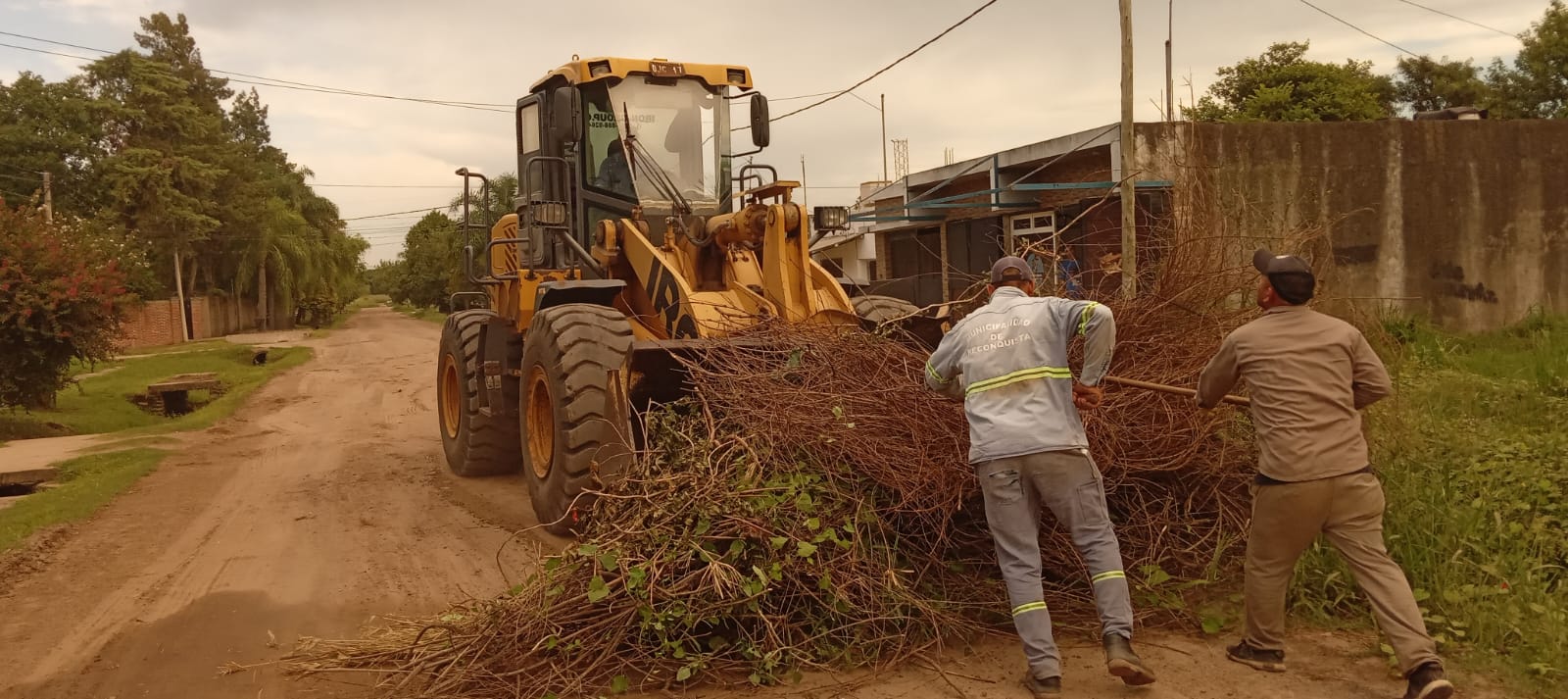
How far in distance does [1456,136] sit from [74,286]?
779 inches

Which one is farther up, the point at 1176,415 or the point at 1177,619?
the point at 1176,415

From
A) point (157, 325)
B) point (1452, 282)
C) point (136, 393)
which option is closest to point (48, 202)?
point (136, 393)

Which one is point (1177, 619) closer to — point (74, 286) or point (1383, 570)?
point (1383, 570)

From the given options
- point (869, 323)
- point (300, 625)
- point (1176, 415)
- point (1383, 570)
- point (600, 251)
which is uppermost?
point (600, 251)

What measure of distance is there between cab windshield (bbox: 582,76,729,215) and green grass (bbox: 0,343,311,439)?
964 centimetres

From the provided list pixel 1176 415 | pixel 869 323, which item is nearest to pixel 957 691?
pixel 1176 415

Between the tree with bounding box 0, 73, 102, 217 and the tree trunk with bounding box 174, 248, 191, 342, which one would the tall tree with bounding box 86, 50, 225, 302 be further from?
the tree with bounding box 0, 73, 102, 217

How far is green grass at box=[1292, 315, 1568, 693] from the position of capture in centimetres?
448

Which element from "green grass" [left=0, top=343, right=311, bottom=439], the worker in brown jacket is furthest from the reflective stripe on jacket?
"green grass" [left=0, top=343, right=311, bottom=439]

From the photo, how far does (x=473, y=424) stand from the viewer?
972cm

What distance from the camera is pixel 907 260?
70.2 feet

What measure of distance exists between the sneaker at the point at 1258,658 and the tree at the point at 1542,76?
3298 centimetres

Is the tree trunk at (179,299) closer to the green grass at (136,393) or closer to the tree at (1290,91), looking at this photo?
the green grass at (136,393)

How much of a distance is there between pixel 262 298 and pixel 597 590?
4497cm
